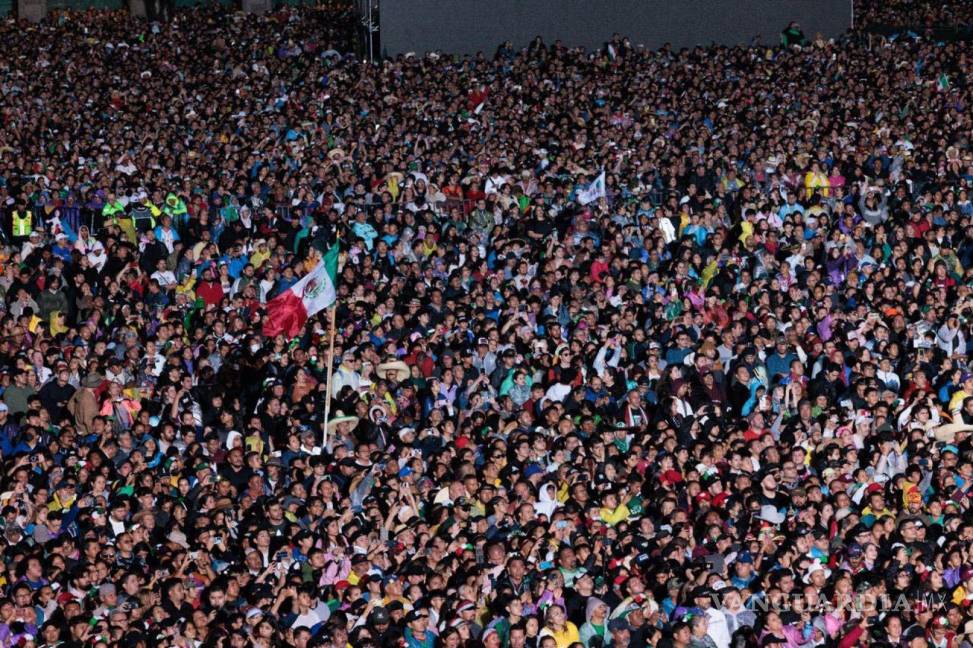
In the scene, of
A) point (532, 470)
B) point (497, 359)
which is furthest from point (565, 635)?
point (497, 359)

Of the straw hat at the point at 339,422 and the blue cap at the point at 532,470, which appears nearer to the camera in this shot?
the blue cap at the point at 532,470

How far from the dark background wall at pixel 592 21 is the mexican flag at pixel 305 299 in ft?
58.3

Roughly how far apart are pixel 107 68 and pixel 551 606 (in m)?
23.2

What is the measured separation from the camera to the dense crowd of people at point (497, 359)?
16.4m

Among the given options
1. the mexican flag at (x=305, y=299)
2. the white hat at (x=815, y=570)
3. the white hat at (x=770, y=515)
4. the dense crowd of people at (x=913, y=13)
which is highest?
the mexican flag at (x=305, y=299)

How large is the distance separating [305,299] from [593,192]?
7.41 meters

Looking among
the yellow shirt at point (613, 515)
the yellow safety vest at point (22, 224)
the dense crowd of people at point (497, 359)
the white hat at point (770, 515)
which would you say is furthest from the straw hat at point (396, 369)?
the yellow safety vest at point (22, 224)

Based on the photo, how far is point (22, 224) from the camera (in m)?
25.8

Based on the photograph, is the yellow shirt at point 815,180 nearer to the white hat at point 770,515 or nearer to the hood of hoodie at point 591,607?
the white hat at point 770,515

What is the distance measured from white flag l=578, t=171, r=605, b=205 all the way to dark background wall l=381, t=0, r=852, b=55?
11.7 m

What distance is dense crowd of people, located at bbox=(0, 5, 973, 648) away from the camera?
53.9 ft

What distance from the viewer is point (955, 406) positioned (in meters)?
20.6

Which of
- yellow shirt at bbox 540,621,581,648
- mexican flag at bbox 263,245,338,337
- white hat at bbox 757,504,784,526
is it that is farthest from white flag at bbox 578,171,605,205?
yellow shirt at bbox 540,621,581,648

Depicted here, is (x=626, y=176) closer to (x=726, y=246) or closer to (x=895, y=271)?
(x=726, y=246)
